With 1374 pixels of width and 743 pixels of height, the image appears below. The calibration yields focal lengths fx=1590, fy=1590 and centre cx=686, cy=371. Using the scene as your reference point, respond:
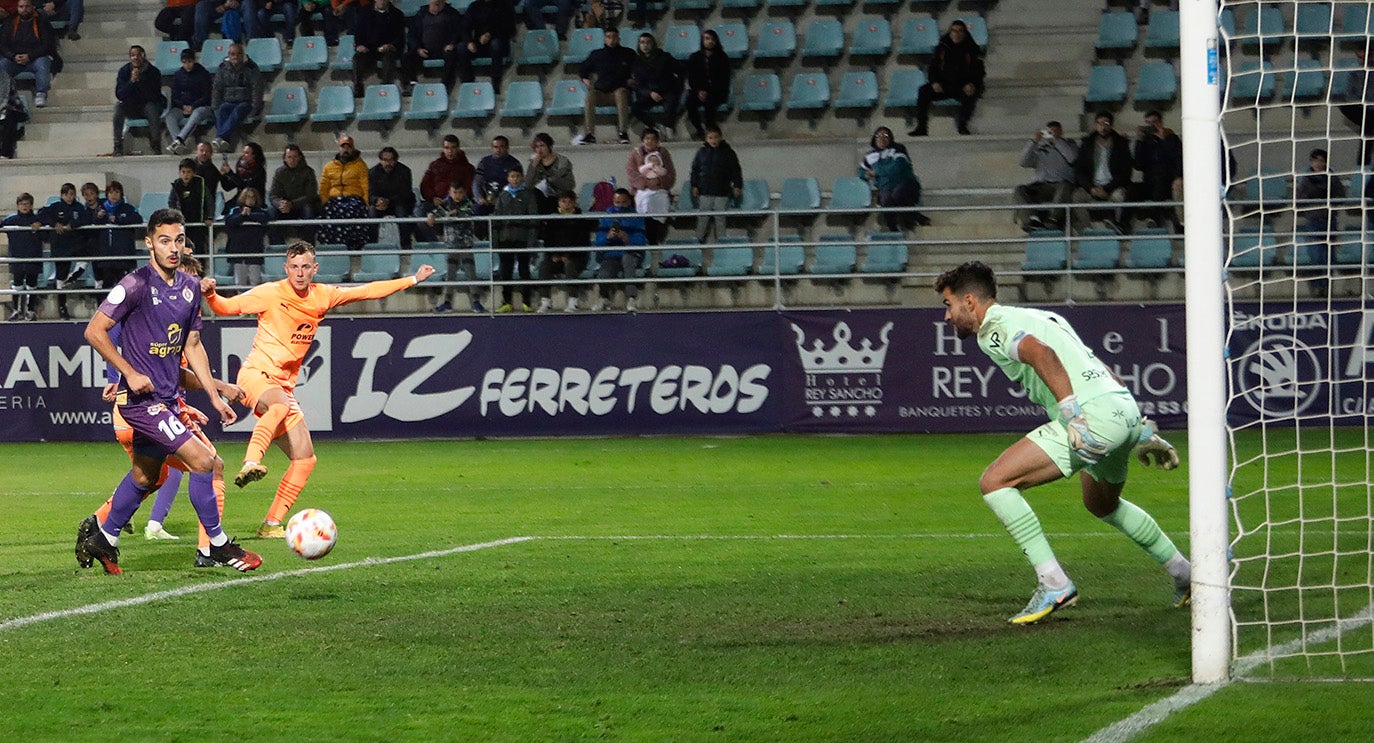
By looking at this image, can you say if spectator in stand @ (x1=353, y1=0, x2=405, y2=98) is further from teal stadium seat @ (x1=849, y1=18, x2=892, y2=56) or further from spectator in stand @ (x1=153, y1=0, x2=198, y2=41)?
teal stadium seat @ (x1=849, y1=18, x2=892, y2=56)

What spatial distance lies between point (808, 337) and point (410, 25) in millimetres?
9707

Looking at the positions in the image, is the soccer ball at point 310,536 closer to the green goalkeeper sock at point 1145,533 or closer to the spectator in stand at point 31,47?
the green goalkeeper sock at point 1145,533

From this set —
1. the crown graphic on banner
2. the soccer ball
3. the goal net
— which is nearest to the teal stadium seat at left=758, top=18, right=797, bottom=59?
the crown graphic on banner

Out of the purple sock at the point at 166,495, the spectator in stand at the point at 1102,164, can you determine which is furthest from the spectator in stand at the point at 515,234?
the purple sock at the point at 166,495

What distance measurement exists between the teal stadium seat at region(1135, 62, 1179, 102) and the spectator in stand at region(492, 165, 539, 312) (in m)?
9.10

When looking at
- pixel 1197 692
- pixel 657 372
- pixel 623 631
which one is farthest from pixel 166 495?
pixel 657 372

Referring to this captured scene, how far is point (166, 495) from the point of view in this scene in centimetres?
1095

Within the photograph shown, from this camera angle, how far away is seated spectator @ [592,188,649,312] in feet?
67.1

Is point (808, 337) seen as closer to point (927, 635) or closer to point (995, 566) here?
point (995, 566)

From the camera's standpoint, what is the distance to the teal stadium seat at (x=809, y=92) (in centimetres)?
2381

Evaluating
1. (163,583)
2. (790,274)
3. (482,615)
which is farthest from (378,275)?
(482,615)

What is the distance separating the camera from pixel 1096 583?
8359 millimetres

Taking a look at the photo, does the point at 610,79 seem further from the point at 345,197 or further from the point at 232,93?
the point at 232,93

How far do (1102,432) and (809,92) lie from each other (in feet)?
57.1
